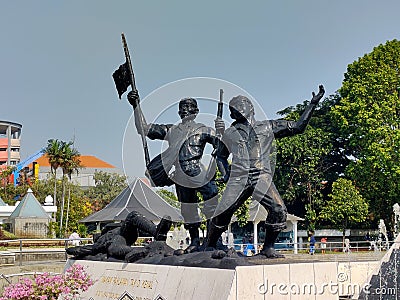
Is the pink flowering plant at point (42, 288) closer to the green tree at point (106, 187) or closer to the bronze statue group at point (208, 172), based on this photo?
the bronze statue group at point (208, 172)

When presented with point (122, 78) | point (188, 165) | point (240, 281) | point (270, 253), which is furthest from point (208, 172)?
point (122, 78)

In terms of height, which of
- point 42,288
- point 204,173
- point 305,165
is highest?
point 305,165

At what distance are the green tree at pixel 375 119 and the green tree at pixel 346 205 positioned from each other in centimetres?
63

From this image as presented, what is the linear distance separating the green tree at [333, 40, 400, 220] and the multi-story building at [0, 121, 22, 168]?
175 ft

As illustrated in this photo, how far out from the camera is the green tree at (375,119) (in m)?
29.4

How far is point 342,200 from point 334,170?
5777mm

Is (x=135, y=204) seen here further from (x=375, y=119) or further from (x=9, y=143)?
(x=9, y=143)

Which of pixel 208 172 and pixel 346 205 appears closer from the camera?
pixel 208 172

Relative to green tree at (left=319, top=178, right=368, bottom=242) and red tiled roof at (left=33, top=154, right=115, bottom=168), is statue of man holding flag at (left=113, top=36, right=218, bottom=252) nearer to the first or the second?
green tree at (left=319, top=178, right=368, bottom=242)

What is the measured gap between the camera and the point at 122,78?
10.9 metres

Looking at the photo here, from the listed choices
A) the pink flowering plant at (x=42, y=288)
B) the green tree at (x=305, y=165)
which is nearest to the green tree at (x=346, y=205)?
the green tree at (x=305, y=165)

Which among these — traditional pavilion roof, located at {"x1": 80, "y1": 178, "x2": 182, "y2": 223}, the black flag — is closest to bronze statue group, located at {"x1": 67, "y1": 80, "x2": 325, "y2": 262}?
the black flag

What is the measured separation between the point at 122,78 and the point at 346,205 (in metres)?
23.3

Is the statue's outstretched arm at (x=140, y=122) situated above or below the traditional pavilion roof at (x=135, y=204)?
above
